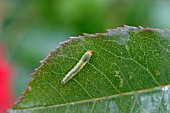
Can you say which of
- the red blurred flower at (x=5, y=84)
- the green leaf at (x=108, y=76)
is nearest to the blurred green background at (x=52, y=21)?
the red blurred flower at (x=5, y=84)

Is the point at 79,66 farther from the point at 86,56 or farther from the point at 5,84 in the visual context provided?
the point at 5,84

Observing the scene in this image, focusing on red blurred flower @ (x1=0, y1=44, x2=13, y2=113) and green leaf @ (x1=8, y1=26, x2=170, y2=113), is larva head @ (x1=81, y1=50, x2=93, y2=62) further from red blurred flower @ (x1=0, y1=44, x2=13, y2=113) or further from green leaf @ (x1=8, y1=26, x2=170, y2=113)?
red blurred flower @ (x1=0, y1=44, x2=13, y2=113)

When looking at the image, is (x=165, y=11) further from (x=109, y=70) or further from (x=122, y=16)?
(x=109, y=70)

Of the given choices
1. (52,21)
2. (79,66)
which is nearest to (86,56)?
(79,66)

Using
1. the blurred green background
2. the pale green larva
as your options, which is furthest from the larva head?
the blurred green background

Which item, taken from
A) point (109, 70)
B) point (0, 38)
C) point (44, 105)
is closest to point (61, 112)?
point (44, 105)

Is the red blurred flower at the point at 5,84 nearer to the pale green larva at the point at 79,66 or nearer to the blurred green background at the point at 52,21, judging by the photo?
the blurred green background at the point at 52,21
